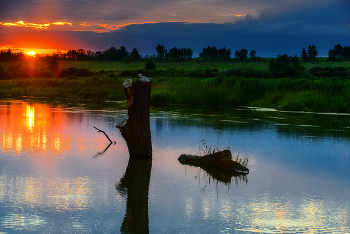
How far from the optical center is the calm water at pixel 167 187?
21.5ft

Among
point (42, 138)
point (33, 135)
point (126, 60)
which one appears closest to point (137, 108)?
point (42, 138)

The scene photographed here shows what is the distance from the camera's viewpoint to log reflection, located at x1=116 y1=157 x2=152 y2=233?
6445mm

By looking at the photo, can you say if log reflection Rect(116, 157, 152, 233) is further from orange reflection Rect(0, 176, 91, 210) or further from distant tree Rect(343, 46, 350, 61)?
distant tree Rect(343, 46, 350, 61)

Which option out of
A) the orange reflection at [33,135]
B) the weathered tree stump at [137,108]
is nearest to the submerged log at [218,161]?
the weathered tree stump at [137,108]

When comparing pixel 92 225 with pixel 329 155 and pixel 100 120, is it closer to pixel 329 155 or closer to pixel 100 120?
pixel 329 155

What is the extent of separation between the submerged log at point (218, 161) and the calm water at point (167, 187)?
0.26m

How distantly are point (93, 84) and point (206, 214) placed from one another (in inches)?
1710

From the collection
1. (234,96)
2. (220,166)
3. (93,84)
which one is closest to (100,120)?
(220,166)

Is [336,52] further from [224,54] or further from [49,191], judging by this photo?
[49,191]

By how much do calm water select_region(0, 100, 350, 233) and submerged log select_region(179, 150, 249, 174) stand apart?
0.84 feet

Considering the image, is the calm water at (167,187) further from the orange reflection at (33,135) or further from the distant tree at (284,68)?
the distant tree at (284,68)

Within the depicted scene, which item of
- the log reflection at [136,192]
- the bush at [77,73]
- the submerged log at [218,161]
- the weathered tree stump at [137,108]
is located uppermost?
the bush at [77,73]

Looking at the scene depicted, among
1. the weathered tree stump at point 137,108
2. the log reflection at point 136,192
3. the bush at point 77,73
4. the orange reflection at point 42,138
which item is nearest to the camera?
the log reflection at point 136,192

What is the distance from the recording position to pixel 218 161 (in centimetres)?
1076
